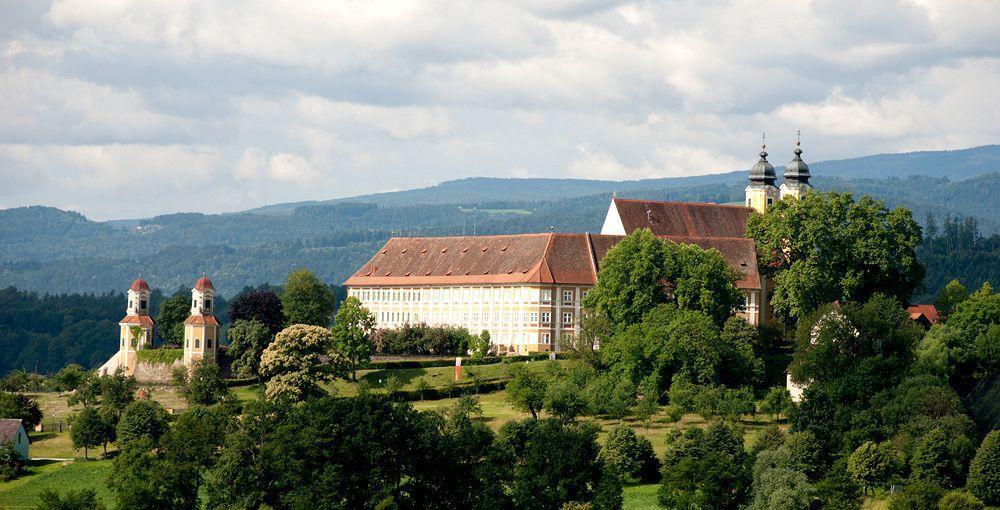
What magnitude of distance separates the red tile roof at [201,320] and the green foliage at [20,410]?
14.5 metres

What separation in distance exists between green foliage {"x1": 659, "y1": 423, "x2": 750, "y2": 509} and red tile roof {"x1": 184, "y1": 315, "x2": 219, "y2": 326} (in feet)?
150

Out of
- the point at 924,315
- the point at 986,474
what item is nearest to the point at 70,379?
the point at 924,315

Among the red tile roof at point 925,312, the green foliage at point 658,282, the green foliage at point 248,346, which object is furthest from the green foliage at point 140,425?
the red tile roof at point 925,312

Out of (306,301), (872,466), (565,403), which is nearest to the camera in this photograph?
(872,466)

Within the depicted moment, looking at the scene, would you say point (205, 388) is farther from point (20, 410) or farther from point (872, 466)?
point (872, 466)

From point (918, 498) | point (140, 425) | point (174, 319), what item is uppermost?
point (174, 319)

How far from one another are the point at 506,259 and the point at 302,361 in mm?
29924

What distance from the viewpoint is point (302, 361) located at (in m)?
110

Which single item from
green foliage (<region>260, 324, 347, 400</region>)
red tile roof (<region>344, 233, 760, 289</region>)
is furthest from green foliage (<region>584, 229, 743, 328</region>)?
green foliage (<region>260, 324, 347, 400</region>)

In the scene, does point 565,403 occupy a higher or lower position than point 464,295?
lower

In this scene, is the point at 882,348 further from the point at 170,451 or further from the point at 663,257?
the point at 170,451

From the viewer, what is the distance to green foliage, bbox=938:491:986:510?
77.7m

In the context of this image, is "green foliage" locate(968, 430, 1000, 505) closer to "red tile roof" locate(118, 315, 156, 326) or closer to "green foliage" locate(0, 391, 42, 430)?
"green foliage" locate(0, 391, 42, 430)

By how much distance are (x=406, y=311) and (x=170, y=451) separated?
56909 mm
